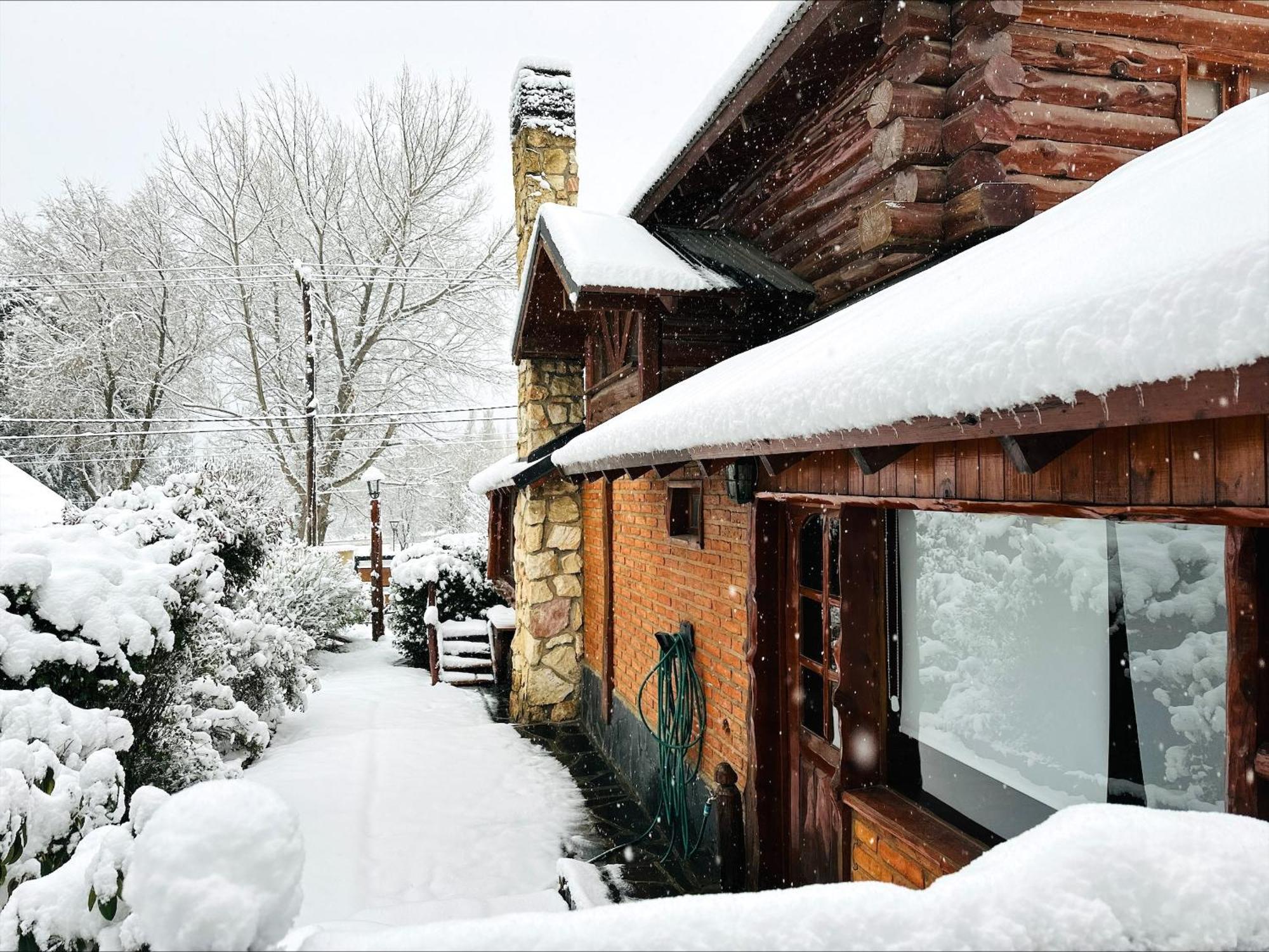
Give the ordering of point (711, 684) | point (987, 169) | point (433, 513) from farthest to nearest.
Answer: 1. point (433, 513)
2. point (711, 684)
3. point (987, 169)

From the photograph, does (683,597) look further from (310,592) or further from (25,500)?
(310,592)

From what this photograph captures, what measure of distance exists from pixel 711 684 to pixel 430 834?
2.38 meters

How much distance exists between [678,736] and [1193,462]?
407cm

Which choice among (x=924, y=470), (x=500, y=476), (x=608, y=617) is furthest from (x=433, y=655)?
(x=924, y=470)

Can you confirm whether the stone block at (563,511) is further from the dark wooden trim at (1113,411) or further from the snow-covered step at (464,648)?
the dark wooden trim at (1113,411)

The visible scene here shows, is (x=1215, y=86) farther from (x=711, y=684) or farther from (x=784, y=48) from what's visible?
(x=711, y=684)

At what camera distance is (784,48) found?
3.81 metres

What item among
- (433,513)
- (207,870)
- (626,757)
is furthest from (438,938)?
(433,513)

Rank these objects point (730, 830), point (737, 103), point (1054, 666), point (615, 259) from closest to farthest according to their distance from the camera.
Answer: point (1054, 666), point (730, 830), point (737, 103), point (615, 259)

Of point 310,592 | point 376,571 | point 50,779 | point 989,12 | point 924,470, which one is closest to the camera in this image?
point 924,470

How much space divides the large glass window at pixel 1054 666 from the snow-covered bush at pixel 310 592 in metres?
7.07

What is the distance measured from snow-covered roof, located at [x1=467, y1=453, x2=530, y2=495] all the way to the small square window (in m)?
2.55

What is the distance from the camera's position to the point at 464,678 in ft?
33.3

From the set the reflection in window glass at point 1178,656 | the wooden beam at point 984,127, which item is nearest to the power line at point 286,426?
the wooden beam at point 984,127
